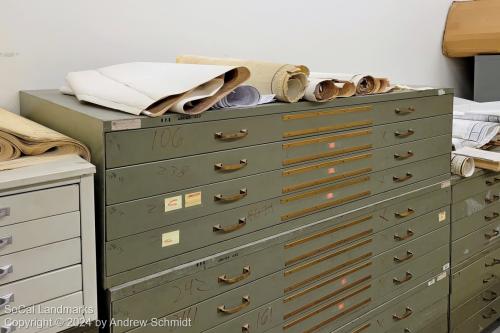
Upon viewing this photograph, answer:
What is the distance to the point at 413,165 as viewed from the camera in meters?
1.99

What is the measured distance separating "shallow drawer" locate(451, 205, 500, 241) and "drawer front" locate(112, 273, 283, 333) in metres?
1.04

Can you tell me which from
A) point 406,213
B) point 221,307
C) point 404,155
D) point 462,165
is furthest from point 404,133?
point 221,307

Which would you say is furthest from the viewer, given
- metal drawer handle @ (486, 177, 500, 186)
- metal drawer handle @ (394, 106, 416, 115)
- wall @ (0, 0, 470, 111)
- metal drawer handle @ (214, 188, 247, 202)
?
metal drawer handle @ (486, 177, 500, 186)

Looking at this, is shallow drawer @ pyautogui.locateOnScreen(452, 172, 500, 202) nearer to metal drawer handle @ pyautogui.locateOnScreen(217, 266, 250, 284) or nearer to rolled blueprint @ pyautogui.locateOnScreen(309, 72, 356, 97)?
rolled blueprint @ pyautogui.locateOnScreen(309, 72, 356, 97)

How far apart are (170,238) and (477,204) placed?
5.26 ft

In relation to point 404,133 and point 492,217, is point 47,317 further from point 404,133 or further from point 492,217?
point 492,217

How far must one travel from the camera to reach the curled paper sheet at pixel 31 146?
1.19 meters

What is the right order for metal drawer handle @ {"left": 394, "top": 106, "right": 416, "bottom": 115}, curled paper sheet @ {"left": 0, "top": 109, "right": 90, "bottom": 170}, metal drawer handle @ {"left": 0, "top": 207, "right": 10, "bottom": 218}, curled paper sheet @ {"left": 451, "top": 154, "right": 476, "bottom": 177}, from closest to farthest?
metal drawer handle @ {"left": 0, "top": 207, "right": 10, "bottom": 218} < curled paper sheet @ {"left": 0, "top": 109, "right": 90, "bottom": 170} < metal drawer handle @ {"left": 394, "top": 106, "right": 416, "bottom": 115} < curled paper sheet @ {"left": 451, "top": 154, "right": 476, "bottom": 177}

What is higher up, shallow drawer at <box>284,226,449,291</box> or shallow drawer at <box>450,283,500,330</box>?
shallow drawer at <box>284,226,449,291</box>

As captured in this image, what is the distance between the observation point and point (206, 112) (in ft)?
4.39

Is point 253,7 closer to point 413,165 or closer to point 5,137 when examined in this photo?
point 413,165

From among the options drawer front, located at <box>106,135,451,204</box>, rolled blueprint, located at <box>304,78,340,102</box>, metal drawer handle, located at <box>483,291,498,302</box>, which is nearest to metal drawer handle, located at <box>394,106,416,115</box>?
drawer front, located at <box>106,135,451,204</box>

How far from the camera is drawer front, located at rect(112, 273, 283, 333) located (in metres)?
1.31

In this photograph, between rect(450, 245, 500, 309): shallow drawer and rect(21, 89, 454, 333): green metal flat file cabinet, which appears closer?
rect(21, 89, 454, 333): green metal flat file cabinet
